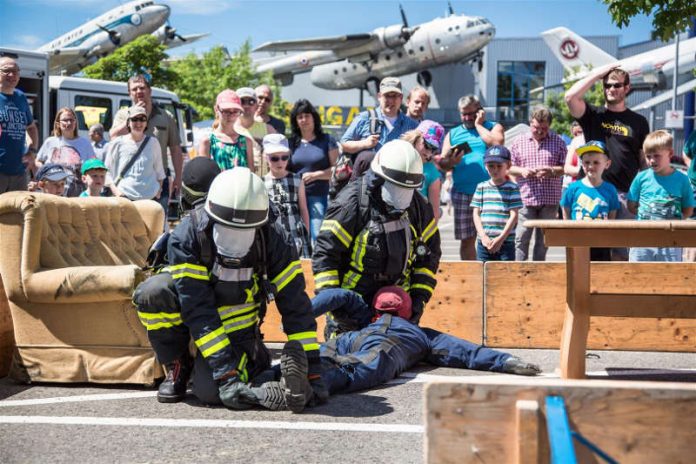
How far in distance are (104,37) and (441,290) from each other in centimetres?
5783

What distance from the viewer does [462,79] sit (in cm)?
7994

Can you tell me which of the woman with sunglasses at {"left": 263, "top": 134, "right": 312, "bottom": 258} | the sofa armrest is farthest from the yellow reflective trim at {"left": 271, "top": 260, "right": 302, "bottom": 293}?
the woman with sunglasses at {"left": 263, "top": 134, "right": 312, "bottom": 258}

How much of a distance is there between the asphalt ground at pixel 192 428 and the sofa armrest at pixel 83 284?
60cm

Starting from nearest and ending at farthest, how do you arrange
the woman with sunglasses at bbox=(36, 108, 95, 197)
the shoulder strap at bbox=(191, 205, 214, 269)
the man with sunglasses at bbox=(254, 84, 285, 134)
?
the shoulder strap at bbox=(191, 205, 214, 269), the man with sunglasses at bbox=(254, 84, 285, 134), the woman with sunglasses at bbox=(36, 108, 95, 197)

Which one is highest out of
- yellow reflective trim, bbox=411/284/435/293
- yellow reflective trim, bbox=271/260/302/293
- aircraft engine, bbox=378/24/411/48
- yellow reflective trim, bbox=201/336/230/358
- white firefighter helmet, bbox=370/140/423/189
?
aircraft engine, bbox=378/24/411/48

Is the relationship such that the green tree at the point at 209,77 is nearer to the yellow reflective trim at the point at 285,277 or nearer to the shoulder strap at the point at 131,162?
the shoulder strap at the point at 131,162

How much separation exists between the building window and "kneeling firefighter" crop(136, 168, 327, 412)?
2805 inches

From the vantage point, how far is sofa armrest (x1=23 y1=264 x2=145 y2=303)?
5512 millimetres

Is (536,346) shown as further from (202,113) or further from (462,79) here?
(462,79)

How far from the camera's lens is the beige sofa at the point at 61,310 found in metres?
5.56

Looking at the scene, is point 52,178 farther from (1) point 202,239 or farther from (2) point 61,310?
(1) point 202,239

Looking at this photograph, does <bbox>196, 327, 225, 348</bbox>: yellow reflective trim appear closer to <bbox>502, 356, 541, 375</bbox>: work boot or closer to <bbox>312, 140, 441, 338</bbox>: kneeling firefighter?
<bbox>312, 140, 441, 338</bbox>: kneeling firefighter

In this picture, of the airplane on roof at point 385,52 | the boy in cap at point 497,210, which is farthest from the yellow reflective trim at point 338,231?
the airplane on roof at point 385,52

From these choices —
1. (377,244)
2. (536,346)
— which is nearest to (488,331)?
(536,346)
